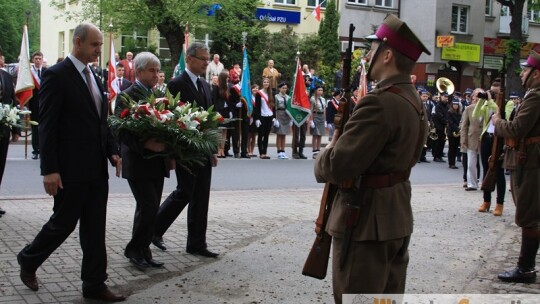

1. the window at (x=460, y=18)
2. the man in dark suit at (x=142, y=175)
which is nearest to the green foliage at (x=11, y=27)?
the window at (x=460, y=18)

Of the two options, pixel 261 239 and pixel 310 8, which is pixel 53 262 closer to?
pixel 261 239

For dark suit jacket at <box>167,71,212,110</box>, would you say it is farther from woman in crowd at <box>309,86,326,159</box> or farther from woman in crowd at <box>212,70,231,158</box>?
woman in crowd at <box>309,86,326,159</box>

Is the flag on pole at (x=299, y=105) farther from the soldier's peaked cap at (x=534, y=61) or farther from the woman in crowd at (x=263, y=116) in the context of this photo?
the soldier's peaked cap at (x=534, y=61)

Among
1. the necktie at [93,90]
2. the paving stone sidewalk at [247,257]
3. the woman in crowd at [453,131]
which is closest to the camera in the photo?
the necktie at [93,90]

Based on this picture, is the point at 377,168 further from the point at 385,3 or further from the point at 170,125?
the point at 385,3

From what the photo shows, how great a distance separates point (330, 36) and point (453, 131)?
2043 cm

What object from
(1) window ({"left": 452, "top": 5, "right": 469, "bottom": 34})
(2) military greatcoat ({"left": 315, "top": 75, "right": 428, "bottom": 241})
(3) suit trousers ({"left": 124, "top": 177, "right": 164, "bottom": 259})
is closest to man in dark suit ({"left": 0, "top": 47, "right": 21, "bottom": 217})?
(3) suit trousers ({"left": 124, "top": 177, "right": 164, "bottom": 259})

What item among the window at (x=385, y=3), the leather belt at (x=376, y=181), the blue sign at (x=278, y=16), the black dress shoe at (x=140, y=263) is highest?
the window at (x=385, y=3)

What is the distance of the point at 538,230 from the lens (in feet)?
22.6

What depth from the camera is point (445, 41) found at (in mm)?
43406

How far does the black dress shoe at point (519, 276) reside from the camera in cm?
682

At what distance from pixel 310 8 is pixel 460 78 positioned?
11587 millimetres

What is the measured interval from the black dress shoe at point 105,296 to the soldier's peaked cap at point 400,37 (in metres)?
3.15

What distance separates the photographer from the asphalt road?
40.0 ft
